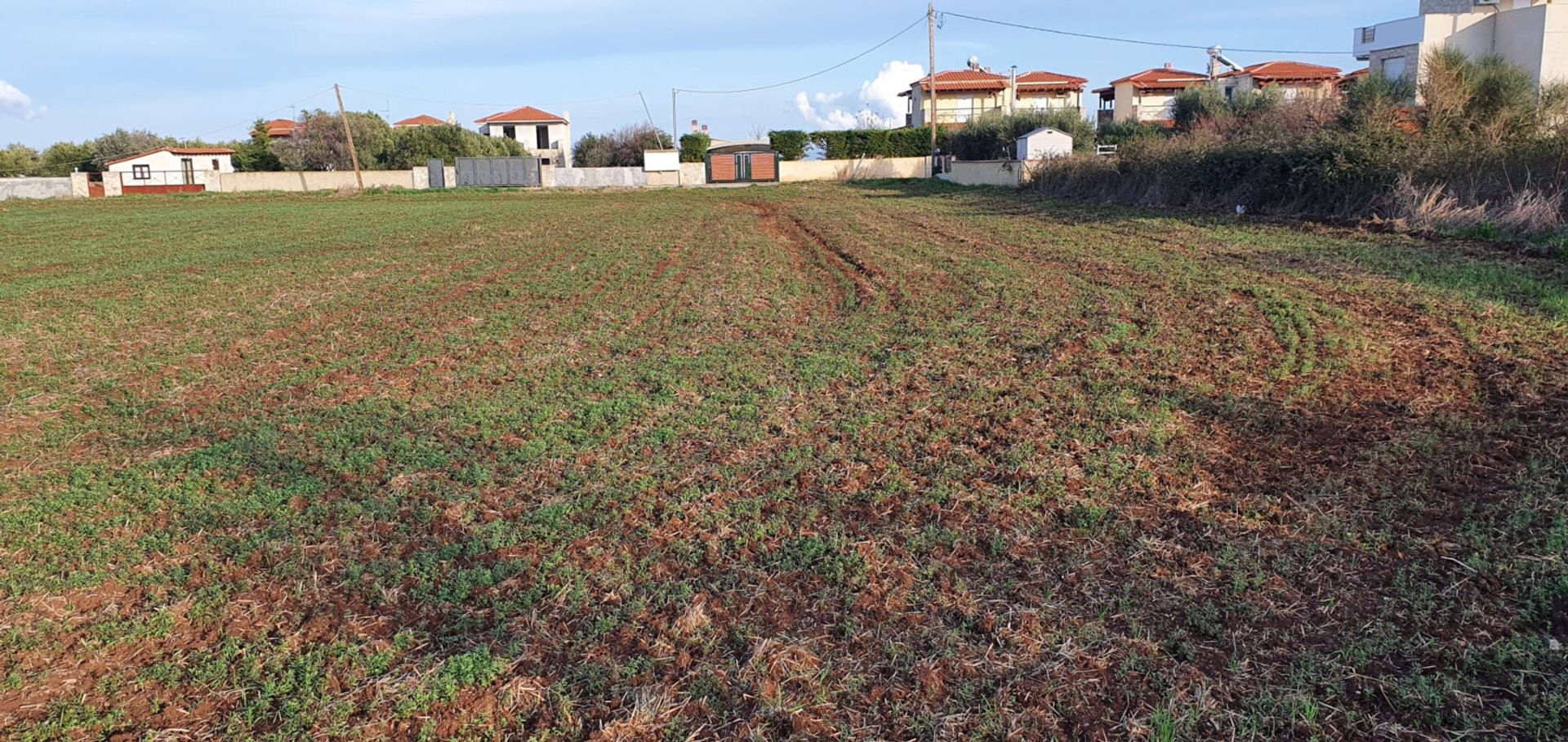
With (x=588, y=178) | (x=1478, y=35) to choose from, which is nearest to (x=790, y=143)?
(x=588, y=178)

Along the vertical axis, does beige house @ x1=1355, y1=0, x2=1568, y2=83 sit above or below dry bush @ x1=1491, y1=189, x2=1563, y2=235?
above

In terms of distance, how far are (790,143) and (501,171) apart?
58.4ft

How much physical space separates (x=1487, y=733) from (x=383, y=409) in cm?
671

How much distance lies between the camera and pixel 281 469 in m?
5.69

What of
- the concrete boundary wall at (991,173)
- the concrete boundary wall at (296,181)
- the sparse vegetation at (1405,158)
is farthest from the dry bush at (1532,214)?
the concrete boundary wall at (296,181)

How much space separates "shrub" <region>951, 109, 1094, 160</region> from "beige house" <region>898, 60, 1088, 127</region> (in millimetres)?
14970

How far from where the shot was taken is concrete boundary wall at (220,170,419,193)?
5397 centimetres

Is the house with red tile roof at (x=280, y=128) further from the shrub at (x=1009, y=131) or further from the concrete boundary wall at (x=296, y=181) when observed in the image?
the shrub at (x=1009, y=131)

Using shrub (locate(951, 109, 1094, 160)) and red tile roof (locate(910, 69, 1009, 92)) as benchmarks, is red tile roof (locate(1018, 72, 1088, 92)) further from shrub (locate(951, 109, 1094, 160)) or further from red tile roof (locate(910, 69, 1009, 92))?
shrub (locate(951, 109, 1094, 160))

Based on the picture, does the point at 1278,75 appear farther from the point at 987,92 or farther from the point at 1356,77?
the point at 1356,77

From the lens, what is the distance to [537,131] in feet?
256

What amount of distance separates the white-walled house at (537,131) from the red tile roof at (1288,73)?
50683 millimetres

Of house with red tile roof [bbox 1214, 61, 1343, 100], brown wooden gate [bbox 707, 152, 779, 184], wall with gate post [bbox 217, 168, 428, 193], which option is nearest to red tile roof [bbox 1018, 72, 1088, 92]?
house with red tile roof [bbox 1214, 61, 1343, 100]

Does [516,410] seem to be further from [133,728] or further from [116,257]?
[116,257]
